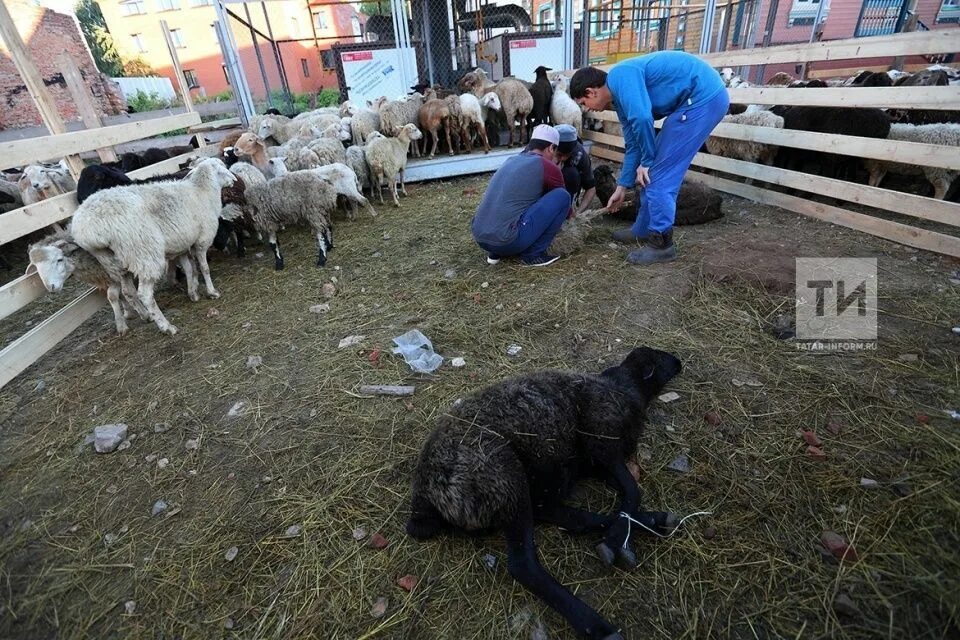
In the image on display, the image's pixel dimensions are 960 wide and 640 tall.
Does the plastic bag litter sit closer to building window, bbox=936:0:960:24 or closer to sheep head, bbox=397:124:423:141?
sheep head, bbox=397:124:423:141

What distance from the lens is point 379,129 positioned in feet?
31.2

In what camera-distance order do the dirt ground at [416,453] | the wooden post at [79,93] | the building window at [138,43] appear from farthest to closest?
the building window at [138,43] < the wooden post at [79,93] < the dirt ground at [416,453]

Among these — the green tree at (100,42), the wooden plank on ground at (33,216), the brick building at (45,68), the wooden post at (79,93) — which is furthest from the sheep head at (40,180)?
the green tree at (100,42)

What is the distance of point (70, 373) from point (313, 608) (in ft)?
11.3

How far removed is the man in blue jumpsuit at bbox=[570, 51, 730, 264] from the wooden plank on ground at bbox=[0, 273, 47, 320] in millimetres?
5137

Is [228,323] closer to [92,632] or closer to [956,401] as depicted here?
[92,632]

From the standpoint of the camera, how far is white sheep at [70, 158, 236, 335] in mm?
3775

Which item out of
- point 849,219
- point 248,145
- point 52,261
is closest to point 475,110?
point 248,145

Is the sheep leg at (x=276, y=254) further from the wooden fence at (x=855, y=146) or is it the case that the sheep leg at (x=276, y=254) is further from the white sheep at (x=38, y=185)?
the wooden fence at (x=855, y=146)

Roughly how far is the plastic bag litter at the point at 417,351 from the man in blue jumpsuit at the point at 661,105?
8.81 feet

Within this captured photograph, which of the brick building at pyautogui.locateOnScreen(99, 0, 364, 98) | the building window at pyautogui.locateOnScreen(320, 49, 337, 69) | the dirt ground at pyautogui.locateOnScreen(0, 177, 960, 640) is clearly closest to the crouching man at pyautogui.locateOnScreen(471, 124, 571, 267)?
the dirt ground at pyautogui.locateOnScreen(0, 177, 960, 640)

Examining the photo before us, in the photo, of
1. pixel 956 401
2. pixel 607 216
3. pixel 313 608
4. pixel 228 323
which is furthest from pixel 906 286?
pixel 228 323

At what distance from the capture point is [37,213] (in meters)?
4.09

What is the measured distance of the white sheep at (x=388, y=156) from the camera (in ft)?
24.7
